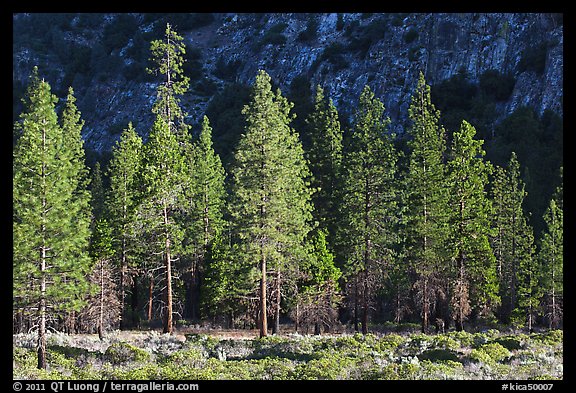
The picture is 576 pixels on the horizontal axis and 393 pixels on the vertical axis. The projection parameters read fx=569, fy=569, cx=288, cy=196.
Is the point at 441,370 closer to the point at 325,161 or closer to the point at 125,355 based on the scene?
the point at 125,355

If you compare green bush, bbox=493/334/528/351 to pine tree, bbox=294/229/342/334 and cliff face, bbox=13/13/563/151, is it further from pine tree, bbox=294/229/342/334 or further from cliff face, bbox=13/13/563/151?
cliff face, bbox=13/13/563/151

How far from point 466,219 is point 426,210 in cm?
233

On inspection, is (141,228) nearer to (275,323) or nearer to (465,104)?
(275,323)

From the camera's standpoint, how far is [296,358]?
74.3 feet

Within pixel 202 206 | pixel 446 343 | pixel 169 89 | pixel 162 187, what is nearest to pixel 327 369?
pixel 446 343

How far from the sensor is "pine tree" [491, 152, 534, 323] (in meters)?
39.6

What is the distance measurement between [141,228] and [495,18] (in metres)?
77.1

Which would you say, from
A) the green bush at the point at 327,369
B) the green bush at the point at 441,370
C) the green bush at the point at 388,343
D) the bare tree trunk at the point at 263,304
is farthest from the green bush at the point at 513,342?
the bare tree trunk at the point at 263,304

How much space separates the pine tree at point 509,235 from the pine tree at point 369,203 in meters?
9.66

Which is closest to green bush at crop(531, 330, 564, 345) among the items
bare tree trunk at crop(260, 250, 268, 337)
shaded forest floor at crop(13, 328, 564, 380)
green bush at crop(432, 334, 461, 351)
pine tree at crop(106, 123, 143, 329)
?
shaded forest floor at crop(13, 328, 564, 380)

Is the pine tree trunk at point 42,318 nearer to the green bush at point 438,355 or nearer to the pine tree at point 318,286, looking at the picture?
the green bush at point 438,355

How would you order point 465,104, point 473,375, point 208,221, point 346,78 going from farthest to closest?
point 346,78
point 465,104
point 208,221
point 473,375

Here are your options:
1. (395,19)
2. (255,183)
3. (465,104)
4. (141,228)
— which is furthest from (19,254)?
(395,19)

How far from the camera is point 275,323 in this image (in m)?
35.1
